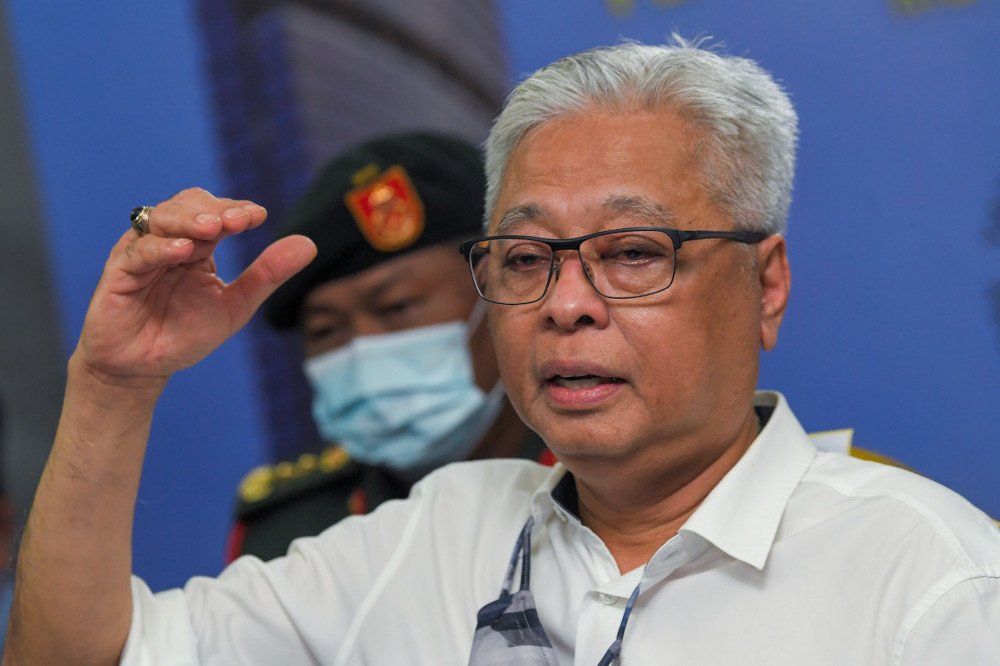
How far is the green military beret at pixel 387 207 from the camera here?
246 centimetres

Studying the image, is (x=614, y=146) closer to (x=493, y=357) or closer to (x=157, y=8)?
(x=493, y=357)

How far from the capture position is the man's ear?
1458mm

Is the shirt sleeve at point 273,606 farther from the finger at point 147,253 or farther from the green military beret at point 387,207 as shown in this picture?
the green military beret at point 387,207

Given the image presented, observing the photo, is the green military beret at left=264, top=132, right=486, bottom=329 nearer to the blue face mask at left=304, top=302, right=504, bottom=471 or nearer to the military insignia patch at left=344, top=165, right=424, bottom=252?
the military insignia patch at left=344, top=165, right=424, bottom=252

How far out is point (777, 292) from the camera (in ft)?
4.84

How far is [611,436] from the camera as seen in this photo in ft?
4.22

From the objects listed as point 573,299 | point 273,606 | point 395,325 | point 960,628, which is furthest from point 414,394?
point 960,628

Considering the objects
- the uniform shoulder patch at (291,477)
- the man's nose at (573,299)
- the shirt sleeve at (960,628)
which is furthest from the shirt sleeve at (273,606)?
the uniform shoulder patch at (291,477)

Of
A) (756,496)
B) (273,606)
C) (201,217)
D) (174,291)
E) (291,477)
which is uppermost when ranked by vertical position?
(201,217)

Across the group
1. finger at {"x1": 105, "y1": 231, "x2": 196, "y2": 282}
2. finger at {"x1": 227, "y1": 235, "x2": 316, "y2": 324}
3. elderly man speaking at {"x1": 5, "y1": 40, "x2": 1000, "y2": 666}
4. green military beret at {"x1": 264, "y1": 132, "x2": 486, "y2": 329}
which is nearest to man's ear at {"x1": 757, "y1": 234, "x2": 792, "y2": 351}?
elderly man speaking at {"x1": 5, "y1": 40, "x2": 1000, "y2": 666}

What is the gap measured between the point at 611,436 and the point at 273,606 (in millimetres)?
622

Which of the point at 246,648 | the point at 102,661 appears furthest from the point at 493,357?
the point at 102,661

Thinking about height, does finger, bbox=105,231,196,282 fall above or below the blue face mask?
above

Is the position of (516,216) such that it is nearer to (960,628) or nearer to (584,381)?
(584,381)
